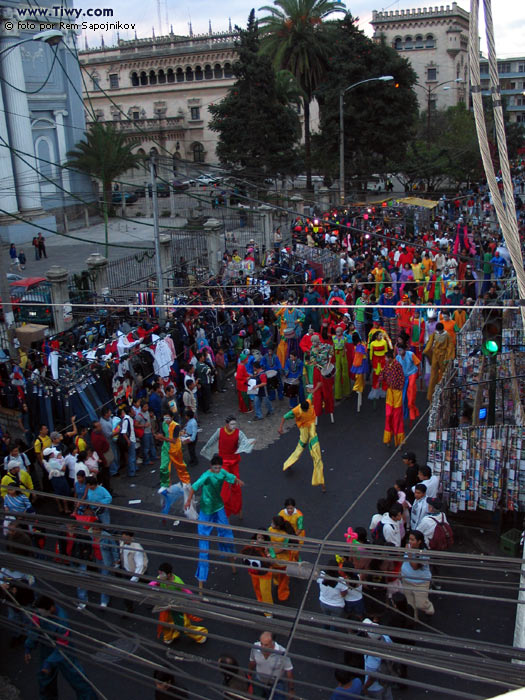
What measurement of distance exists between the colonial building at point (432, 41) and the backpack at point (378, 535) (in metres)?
66.7

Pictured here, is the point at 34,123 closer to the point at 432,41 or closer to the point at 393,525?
the point at 393,525

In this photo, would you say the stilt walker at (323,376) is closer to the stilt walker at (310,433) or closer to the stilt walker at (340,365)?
the stilt walker at (340,365)

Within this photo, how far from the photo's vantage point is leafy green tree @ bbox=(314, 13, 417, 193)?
38.5 meters

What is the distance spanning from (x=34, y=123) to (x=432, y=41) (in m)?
47.4

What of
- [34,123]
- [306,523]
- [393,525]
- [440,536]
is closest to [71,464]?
[306,523]

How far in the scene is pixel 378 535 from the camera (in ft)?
24.5

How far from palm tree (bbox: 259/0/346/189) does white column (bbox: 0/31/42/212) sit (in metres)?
13.5

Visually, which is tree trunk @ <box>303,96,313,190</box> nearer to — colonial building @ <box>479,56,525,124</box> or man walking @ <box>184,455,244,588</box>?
man walking @ <box>184,455,244,588</box>

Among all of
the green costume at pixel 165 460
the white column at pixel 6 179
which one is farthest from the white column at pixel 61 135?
the green costume at pixel 165 460

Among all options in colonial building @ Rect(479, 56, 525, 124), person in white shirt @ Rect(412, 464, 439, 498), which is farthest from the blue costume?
colonial building @ Rect(479, 56, 525, 124)

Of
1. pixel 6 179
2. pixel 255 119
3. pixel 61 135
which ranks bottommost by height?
pixel 6 179

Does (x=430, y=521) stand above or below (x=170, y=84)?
below

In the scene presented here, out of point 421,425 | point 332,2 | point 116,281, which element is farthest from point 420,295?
point 332,2

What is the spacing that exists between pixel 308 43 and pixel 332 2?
2.87m
